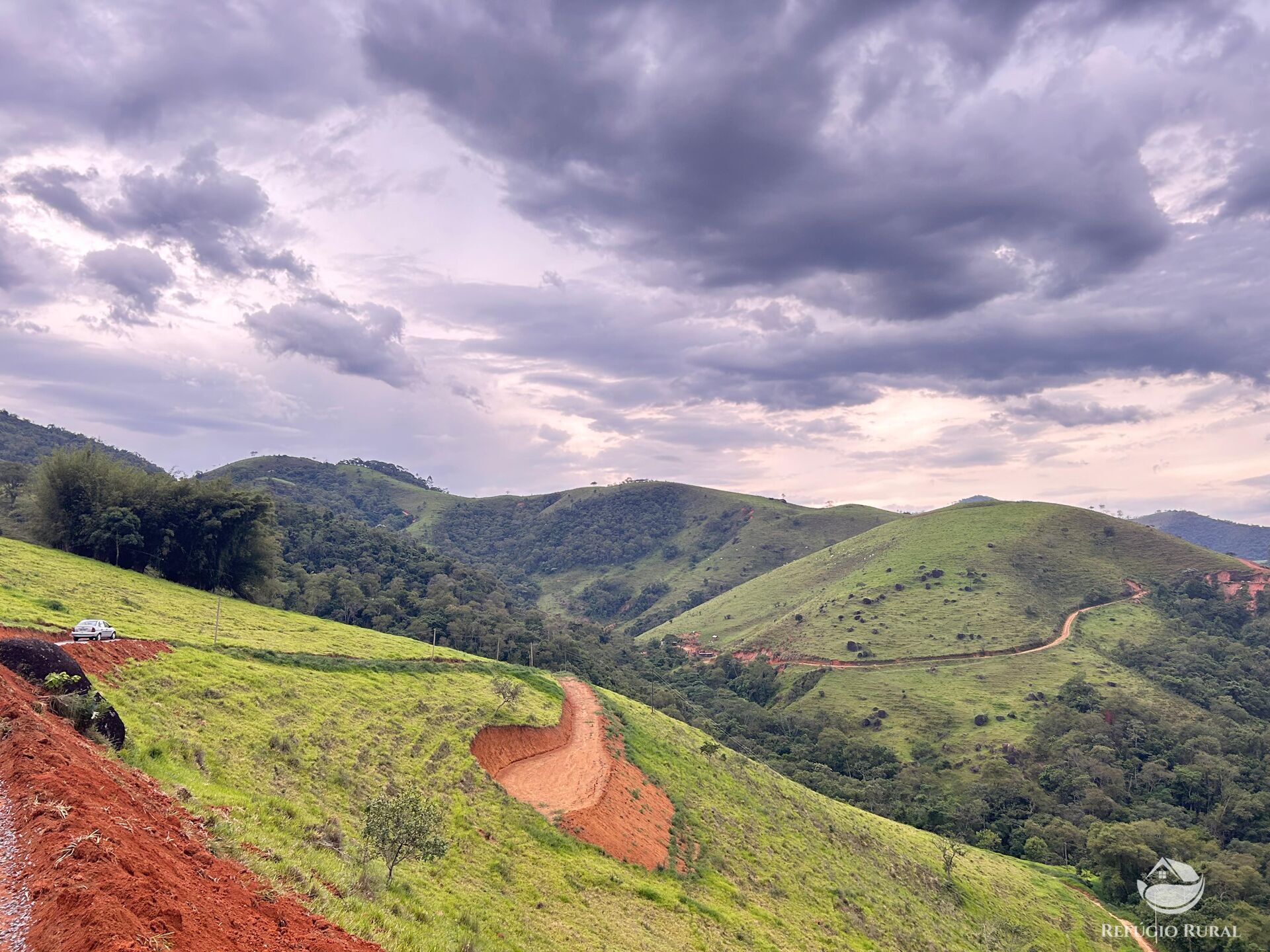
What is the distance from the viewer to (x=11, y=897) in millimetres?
9125

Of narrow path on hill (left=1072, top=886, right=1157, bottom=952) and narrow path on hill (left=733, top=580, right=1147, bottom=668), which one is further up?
narrow path on hill (left=733, top=580, right=1147, bottom=668)

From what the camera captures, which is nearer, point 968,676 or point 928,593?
point 968,676

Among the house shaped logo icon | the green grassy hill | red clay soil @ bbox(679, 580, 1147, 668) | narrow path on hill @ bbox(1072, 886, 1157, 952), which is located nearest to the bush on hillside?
the green grassy hill

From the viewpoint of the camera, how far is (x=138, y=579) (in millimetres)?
53156

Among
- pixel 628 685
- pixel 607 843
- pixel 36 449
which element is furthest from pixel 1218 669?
pixel 36 449

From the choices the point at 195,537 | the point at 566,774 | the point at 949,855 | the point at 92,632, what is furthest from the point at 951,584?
the point at 92,632

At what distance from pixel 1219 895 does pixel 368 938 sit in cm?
8041

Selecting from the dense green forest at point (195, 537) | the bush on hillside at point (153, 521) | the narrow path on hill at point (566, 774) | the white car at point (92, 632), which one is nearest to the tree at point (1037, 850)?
the narrow path on hill at point (566, 774)

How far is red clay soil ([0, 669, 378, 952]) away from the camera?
28.1 feet

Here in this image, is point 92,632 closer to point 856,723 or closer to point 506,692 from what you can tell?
point 506,692

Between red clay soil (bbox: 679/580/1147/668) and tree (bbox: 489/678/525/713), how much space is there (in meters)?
90.6

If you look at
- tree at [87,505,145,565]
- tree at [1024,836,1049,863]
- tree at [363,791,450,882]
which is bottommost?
tree at [1024,836,1049,863]

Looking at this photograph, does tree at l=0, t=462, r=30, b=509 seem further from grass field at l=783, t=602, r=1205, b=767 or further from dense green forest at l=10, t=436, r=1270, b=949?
grass field at l=783, t=602, r=1205, b=767

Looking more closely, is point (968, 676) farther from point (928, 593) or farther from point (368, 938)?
point (368, 938)
